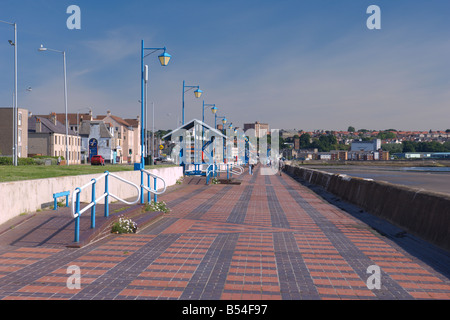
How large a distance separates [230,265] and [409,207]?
238 inches

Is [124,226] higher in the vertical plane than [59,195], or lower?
lower

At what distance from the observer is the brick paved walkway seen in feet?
17.9

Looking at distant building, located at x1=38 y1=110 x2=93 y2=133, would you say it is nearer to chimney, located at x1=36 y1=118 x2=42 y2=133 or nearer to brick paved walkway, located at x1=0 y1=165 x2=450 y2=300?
chimney, located at x1=36 y1=118 x2=42 y2=133

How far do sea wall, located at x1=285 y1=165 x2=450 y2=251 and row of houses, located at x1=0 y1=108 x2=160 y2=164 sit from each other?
42.2m

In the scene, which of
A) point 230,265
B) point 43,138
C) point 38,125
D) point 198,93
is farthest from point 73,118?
point 230,265

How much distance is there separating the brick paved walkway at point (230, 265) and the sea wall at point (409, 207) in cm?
47

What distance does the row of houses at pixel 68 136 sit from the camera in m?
67.8

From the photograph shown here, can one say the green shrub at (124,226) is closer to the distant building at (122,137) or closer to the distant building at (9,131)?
the distant building at (9,131)

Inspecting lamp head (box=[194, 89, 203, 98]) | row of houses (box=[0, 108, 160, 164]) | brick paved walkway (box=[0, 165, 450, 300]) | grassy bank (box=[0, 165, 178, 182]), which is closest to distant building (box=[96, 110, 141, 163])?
row of houses (box=[0, 108, 160, 164])

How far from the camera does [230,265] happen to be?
22.5 feet

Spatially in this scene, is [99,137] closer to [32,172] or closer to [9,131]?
[9,131]
